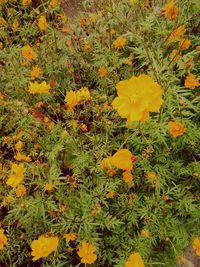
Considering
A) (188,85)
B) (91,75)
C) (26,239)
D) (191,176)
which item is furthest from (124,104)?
(91,75)

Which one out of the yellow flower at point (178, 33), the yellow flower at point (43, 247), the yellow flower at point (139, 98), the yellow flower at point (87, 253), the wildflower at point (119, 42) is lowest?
the yellow flower at point (87, 253)

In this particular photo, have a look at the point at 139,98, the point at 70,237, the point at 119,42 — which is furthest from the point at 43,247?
the point at 119,42

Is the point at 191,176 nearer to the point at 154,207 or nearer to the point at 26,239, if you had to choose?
the point at 154,207

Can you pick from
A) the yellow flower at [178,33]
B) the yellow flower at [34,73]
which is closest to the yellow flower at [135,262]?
the yellow flower at [178,33]

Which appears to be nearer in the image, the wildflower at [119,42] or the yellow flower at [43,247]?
the yellow flower at [43,247]

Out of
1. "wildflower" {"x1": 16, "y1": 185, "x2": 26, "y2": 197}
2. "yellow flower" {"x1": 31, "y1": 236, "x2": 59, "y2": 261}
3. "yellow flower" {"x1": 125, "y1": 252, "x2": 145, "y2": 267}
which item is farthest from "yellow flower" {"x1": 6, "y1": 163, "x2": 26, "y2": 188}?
"yellow flower" {"x1": 125, "y1": 252, "x2": 145, "y2": 267}

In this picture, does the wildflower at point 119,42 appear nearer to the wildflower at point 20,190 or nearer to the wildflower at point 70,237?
the wildflower at point 20,190
